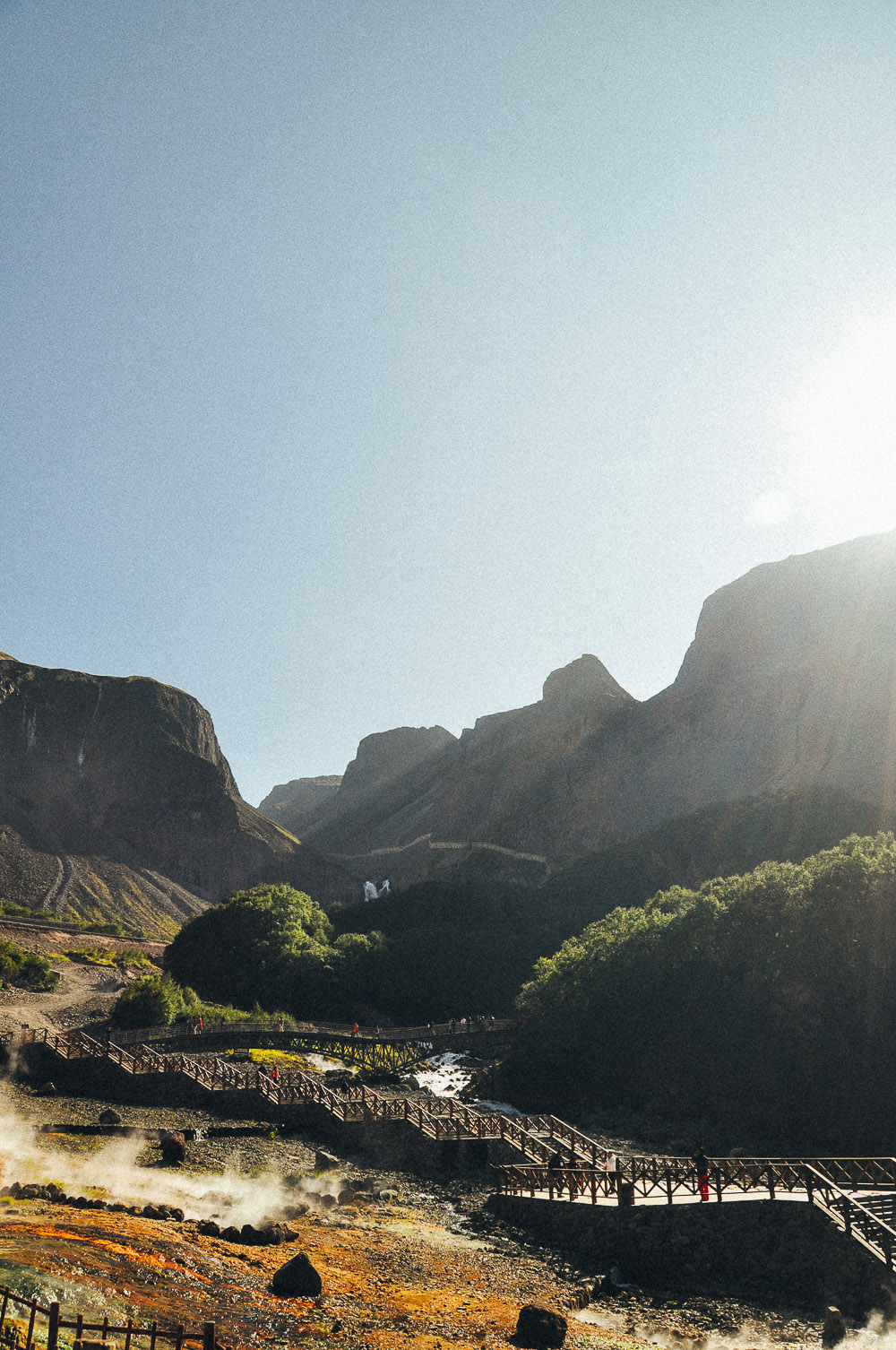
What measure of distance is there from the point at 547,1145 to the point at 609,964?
15.1 m

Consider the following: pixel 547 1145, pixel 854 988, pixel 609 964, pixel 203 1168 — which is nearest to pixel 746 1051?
pixel 854 988

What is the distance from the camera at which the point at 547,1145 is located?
23.4 metres

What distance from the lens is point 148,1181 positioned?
20.3m

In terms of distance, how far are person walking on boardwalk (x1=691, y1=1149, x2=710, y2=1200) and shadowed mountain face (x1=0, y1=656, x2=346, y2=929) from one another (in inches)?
3439

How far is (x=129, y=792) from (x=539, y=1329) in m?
109

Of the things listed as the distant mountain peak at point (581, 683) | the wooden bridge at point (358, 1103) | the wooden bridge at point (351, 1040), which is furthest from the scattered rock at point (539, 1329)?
the distant mountain peak at point (581, 683)

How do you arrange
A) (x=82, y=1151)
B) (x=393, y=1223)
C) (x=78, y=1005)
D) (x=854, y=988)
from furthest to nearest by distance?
1. (x=78, y=1005)
2. (x=854, y=988)
3. (x=82, y=1151)
4. (x=393, y=1223)

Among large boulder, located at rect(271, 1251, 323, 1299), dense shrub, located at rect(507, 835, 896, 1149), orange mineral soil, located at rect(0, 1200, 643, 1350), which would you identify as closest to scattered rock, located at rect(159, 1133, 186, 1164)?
A: orange mineral soil, located at rect(0, 1200, 643, 1350)

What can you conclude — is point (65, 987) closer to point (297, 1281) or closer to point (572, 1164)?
point (572, 1164)

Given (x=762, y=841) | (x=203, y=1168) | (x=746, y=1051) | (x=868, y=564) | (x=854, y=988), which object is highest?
(x=868, y=564)

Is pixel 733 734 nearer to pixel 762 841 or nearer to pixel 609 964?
pixel 762 841

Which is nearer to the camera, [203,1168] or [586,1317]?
[586,1317]

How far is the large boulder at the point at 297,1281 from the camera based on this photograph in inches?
530

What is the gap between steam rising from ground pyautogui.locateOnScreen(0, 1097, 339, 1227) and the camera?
18.5 m
